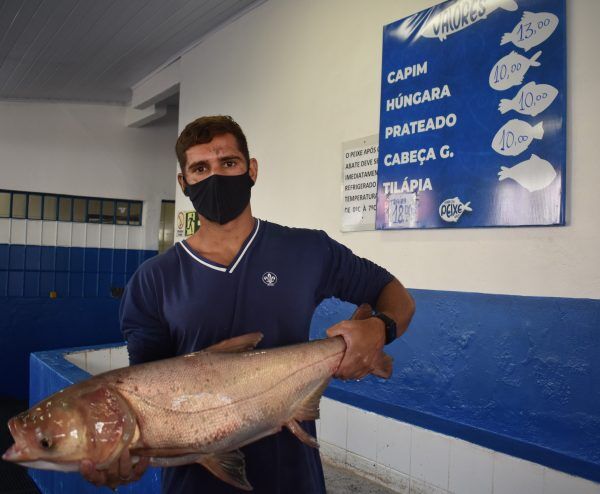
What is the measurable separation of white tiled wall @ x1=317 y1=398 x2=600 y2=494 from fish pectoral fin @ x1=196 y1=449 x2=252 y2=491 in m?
1.64

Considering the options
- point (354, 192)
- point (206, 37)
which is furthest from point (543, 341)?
point (206, 37)

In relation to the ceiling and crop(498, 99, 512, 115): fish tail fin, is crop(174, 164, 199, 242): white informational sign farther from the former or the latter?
crop(498, 99, 512, 115): fish tail fin

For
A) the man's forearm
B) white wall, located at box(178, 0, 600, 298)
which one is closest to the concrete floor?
white wall, located at box(178, 0, 600, 298)

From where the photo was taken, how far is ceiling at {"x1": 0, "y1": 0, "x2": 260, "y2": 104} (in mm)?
4051

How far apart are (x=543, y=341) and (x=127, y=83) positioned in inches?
212

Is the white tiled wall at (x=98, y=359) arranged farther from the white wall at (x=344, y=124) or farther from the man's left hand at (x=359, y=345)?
the man's left hand at (x=359, y=345)

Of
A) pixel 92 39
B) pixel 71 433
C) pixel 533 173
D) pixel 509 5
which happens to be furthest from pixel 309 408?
pixel 92 39

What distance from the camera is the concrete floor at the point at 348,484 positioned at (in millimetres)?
2945

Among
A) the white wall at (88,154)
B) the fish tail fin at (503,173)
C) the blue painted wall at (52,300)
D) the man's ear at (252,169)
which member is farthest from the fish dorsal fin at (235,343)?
the white wall at (88,154)

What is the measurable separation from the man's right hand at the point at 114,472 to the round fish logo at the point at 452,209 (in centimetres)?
199

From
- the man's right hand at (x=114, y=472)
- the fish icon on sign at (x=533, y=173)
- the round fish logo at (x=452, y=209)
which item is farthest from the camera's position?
the round fish logo at (x=452, y=209)

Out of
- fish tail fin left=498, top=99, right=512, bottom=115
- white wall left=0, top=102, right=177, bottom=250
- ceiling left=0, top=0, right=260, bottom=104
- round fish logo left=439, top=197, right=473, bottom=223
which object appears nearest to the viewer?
fish tail fin left=498, top=99, right=512, bottom=115

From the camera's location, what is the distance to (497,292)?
8.33ft

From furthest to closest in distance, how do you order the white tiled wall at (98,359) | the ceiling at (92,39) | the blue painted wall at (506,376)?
the white tiled wall at (98,359), the ceiling at (92,39), the blue painted wall at (506,376)
